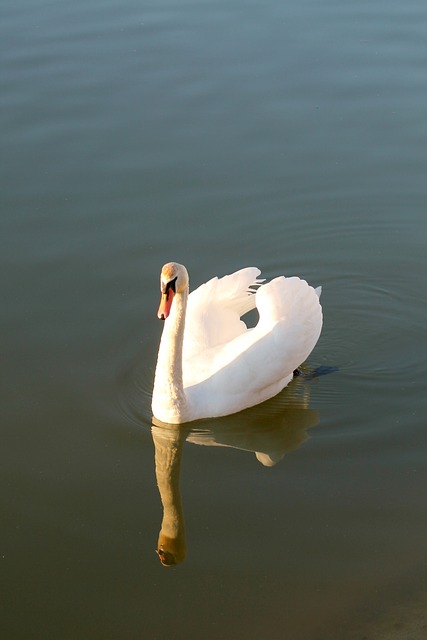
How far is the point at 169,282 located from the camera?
782 cm

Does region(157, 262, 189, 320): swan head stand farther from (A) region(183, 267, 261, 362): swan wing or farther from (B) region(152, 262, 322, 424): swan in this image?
(A) region(183, 267, 261, 362): swan wing

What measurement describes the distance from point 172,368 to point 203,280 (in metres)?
2.10

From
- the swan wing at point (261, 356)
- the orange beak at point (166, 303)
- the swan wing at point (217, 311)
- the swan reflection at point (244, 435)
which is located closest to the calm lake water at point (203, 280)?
the swan reflection at point (244, 435)

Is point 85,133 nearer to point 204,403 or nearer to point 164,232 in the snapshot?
point 164,232

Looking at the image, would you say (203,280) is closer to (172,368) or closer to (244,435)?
(172,368)

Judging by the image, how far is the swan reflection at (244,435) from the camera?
776cm

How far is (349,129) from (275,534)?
676 cm

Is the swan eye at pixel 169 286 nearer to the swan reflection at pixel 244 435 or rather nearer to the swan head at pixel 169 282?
the swan head at pixel 169 282

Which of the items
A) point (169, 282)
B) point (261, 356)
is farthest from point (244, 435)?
point (169, 282)

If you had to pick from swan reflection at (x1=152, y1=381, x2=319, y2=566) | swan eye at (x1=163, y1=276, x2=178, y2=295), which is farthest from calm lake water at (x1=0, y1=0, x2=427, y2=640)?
swan eye at (x1=163, y1=276, x2=178, y2=295)

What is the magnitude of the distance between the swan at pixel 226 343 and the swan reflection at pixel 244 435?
0.09 m

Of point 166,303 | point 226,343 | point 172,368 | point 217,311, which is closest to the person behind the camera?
point 166,303

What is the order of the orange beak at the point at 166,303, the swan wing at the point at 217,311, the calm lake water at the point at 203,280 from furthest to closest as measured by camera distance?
the swan wing at the point at 217,311 → the orange beak at the point at 166,303 → the calm lake water at the point at 203,280

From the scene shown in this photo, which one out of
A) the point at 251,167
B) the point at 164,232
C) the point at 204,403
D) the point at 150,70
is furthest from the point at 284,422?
the point at 150,70
